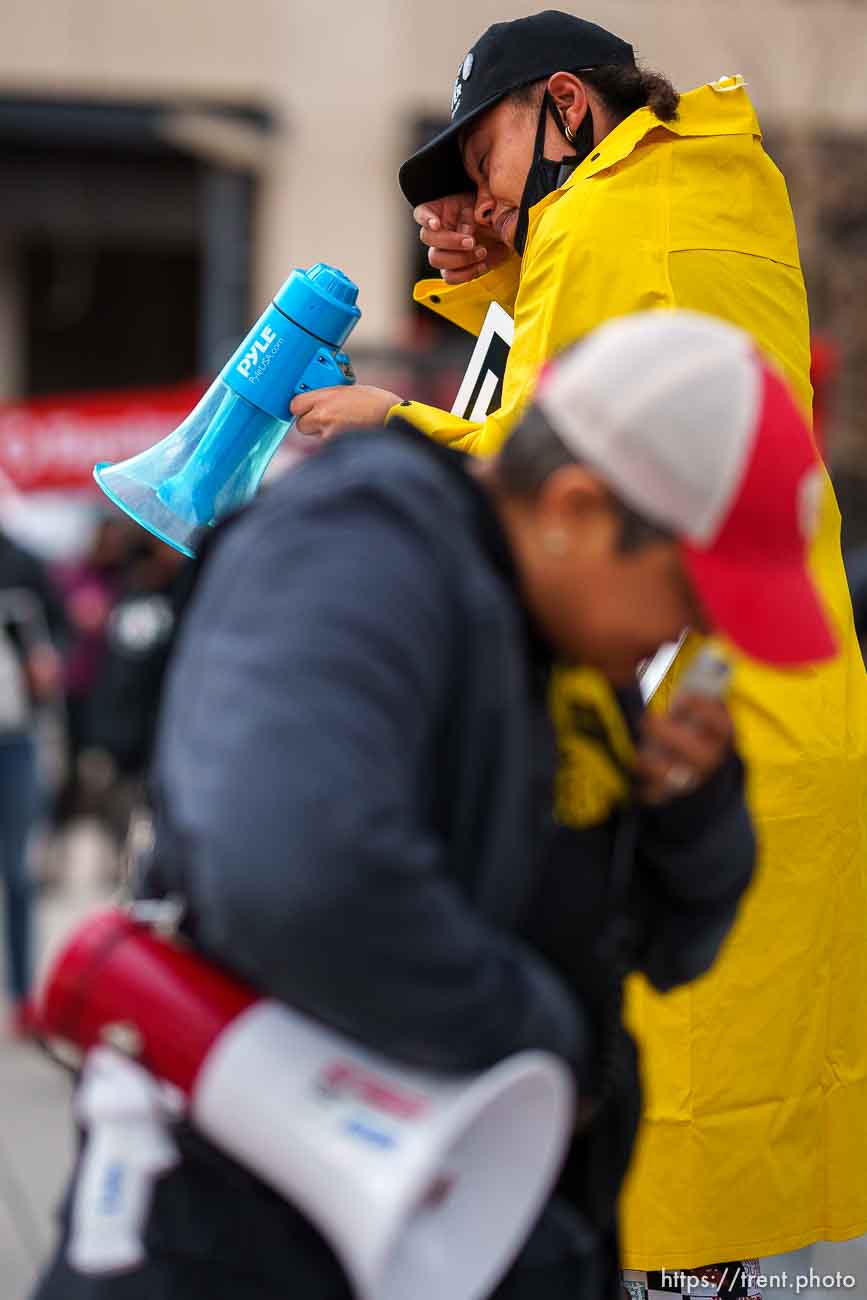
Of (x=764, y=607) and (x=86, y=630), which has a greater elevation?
(x=764, y=607)

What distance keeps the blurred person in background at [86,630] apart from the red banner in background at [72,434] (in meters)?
0.86

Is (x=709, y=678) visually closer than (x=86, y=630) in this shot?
Yes

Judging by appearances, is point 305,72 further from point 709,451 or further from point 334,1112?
point 334,1112

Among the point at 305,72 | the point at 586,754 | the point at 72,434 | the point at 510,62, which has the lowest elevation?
the point at 72,434

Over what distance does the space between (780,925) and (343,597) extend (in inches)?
48.0

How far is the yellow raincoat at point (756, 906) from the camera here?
249cm

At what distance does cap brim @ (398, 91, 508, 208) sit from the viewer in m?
2.65

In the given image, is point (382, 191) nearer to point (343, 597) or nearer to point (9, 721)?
point (9, 721)

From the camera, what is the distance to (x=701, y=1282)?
265 centimetres

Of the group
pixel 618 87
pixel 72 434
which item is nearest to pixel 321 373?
pixel 618 87

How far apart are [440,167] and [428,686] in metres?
1.40

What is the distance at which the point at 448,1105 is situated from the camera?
A: 150 centimetres

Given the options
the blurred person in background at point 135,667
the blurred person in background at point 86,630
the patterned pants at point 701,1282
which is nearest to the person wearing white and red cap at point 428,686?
the patterned pants at point 701,1282

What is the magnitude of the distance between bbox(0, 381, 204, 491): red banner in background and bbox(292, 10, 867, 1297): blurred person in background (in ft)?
30.5
